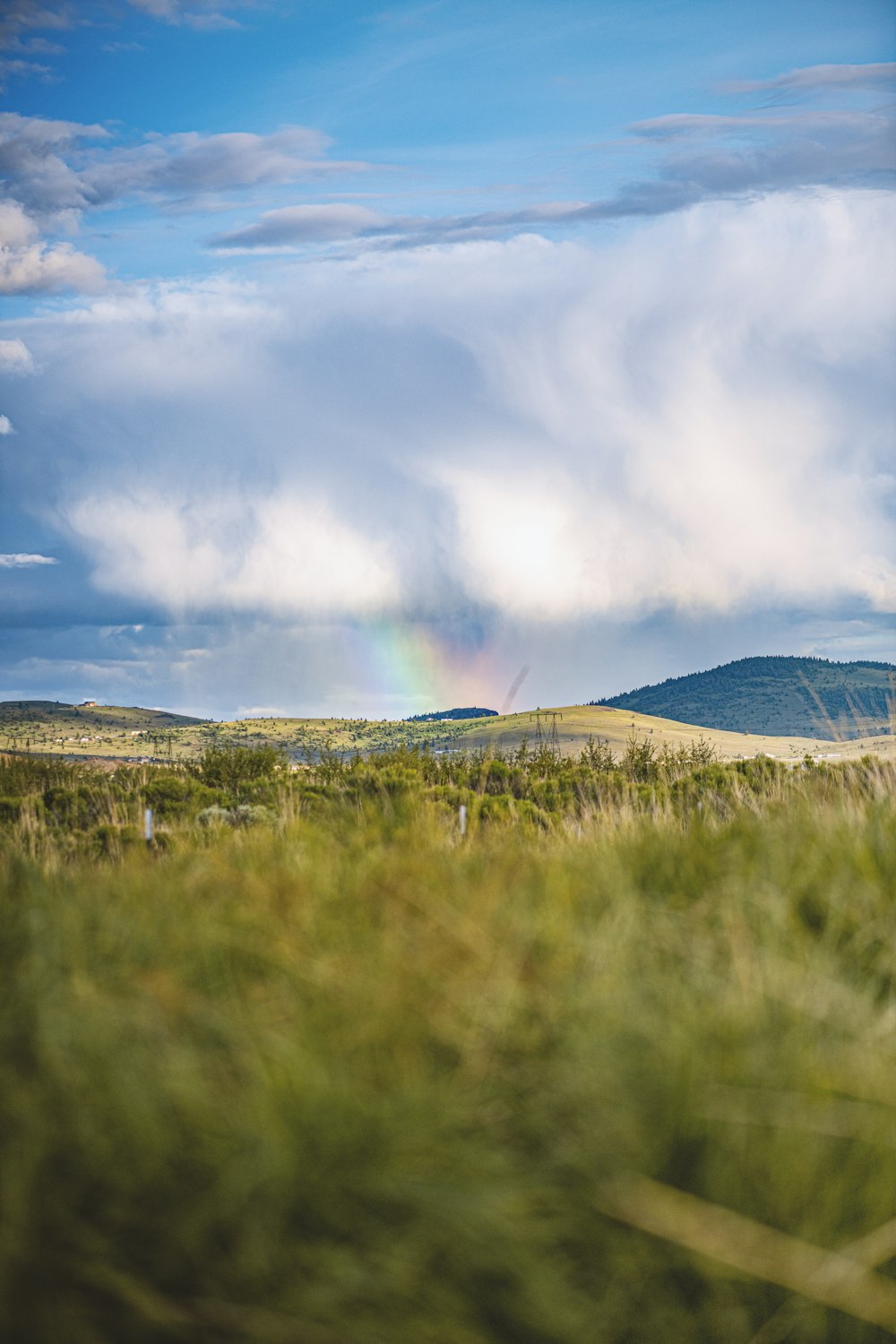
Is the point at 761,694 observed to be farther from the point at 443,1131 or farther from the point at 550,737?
the point at 443,1131

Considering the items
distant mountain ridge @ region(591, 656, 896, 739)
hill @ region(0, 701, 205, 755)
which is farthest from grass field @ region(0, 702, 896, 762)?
distant mountain ridge @ region(591, 656, 896, 739)

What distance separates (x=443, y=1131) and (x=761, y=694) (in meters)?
175

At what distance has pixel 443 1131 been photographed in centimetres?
271

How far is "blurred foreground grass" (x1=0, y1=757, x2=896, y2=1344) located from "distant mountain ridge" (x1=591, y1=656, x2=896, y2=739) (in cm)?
13935

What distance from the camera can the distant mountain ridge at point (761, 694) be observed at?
152375 millimetres

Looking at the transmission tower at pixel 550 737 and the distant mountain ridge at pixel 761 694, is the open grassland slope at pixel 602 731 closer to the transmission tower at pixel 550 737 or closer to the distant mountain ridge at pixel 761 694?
the transmission tower at pixel 550 737

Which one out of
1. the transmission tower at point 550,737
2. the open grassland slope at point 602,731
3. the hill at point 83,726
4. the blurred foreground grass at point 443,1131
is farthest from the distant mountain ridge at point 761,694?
the blurred foreground grass at point 443,1131

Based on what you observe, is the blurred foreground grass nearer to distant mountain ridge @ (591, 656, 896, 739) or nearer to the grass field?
the grass field

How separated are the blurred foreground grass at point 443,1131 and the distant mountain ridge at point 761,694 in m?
139

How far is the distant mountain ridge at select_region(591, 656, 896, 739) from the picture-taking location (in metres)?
152

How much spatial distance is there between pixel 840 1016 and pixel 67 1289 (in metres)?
2.21

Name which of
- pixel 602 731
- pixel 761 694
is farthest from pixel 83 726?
pixel 761 694

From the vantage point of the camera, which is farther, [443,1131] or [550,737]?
[550,737]

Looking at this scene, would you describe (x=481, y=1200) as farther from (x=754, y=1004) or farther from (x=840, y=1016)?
(x=840, y=1016)
